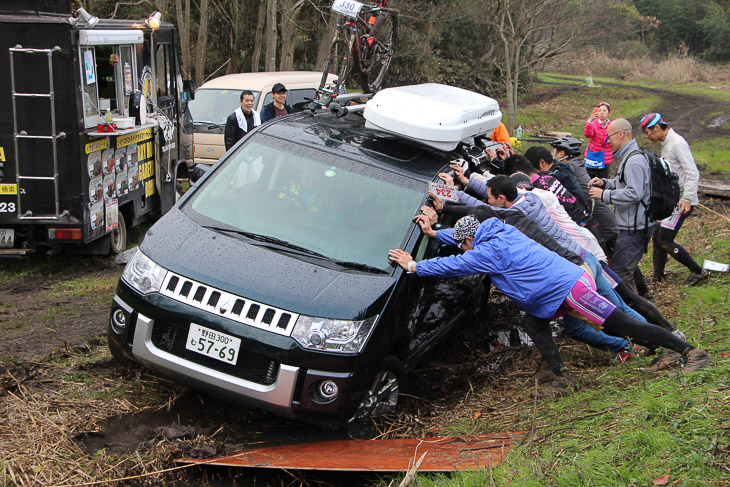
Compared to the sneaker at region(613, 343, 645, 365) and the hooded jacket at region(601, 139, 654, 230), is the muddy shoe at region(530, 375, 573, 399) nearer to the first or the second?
the sneaker at region(613, 343, 645, 365)

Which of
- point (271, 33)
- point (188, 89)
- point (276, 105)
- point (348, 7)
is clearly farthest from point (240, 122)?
point (271, 33)

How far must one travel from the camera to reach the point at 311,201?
534 centimetres

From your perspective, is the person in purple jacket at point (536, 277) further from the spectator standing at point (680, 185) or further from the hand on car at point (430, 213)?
the spectator standing at point (680, 185)

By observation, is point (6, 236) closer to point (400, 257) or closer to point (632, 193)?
point (400, 257)

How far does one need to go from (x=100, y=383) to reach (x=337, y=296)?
197 centimetres

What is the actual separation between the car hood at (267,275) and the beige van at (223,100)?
30.1ft

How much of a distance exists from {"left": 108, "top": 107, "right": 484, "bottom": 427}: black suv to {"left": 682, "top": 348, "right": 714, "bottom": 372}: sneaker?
1840 mm

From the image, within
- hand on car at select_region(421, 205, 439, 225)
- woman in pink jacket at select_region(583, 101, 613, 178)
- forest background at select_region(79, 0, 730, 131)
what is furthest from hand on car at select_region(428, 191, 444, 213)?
forest background at select_region(79, 0, 730, 131)

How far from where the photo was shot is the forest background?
1884cm

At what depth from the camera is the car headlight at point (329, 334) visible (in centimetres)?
425

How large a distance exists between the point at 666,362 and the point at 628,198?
195cm

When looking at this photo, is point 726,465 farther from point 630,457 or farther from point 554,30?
point 554,30

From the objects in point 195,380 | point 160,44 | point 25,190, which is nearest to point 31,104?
point 25,190

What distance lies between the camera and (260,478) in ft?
13.9
